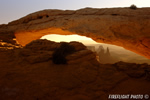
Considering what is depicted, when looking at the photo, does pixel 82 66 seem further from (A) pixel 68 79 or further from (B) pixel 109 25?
(B) pixel 109 25

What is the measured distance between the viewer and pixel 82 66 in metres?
5.06

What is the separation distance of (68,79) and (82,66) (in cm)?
121

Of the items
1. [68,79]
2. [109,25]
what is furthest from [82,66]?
[109,25]

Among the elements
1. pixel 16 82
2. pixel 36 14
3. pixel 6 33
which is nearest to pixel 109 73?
pixel 16 82

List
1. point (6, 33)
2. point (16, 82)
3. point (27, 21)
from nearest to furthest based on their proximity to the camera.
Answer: point (16, 82) → point (6, 33) → point (27, 21)

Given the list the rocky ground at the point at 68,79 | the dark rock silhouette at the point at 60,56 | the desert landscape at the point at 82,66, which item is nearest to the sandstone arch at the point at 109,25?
the desert landscape at the point at 82,66

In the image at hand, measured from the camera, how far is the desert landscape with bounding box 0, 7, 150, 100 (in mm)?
3420

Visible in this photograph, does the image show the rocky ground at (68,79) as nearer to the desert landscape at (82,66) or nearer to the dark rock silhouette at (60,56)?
the desert landscape at (82,66)

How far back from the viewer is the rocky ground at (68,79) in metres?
3.27

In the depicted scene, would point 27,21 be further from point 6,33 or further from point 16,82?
point 16,82

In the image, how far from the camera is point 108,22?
8.80 m

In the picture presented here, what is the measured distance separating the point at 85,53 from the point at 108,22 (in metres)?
4.40

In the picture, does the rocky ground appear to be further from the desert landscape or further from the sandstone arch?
the sandstone arch

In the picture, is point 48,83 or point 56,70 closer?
point 48,83
